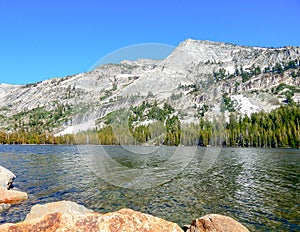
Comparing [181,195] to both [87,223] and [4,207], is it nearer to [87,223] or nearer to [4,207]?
[4,207]

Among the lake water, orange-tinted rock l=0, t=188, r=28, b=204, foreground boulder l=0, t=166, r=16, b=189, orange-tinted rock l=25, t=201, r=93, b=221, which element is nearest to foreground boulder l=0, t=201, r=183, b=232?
orange-tinted rock l=25, t=201, r=93, b=221

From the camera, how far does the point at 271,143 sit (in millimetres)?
160875

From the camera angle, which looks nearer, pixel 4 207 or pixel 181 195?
pixel 4 207

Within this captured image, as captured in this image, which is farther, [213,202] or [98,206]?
[213,202]

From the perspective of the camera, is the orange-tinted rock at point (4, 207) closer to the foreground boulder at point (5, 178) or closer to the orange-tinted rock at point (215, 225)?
the foreground boulder at point (5, 178)

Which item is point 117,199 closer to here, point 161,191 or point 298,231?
point 161,191

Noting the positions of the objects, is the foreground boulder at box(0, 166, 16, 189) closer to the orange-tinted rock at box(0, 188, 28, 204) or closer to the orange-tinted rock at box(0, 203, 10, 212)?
the orange-tinted rock at box(0, 188, 28, 204)

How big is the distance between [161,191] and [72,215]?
2647 centimetres

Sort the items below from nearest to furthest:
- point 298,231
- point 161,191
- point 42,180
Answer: point 298,231, point 161,191, point 42,180

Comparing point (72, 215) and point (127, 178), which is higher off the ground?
point (72, 215)

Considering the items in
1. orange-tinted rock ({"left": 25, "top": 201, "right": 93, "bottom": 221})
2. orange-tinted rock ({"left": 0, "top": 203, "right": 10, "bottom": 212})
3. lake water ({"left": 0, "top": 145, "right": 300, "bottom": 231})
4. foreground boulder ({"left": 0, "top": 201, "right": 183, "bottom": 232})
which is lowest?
lake water ({"left": 0, "top": 145, "right": 300, "bottom": 231})

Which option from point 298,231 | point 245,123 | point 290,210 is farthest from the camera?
point 245,123

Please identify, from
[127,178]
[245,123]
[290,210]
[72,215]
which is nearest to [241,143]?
[245,123]

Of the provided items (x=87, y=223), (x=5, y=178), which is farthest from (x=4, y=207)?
(x=87, y=223)
